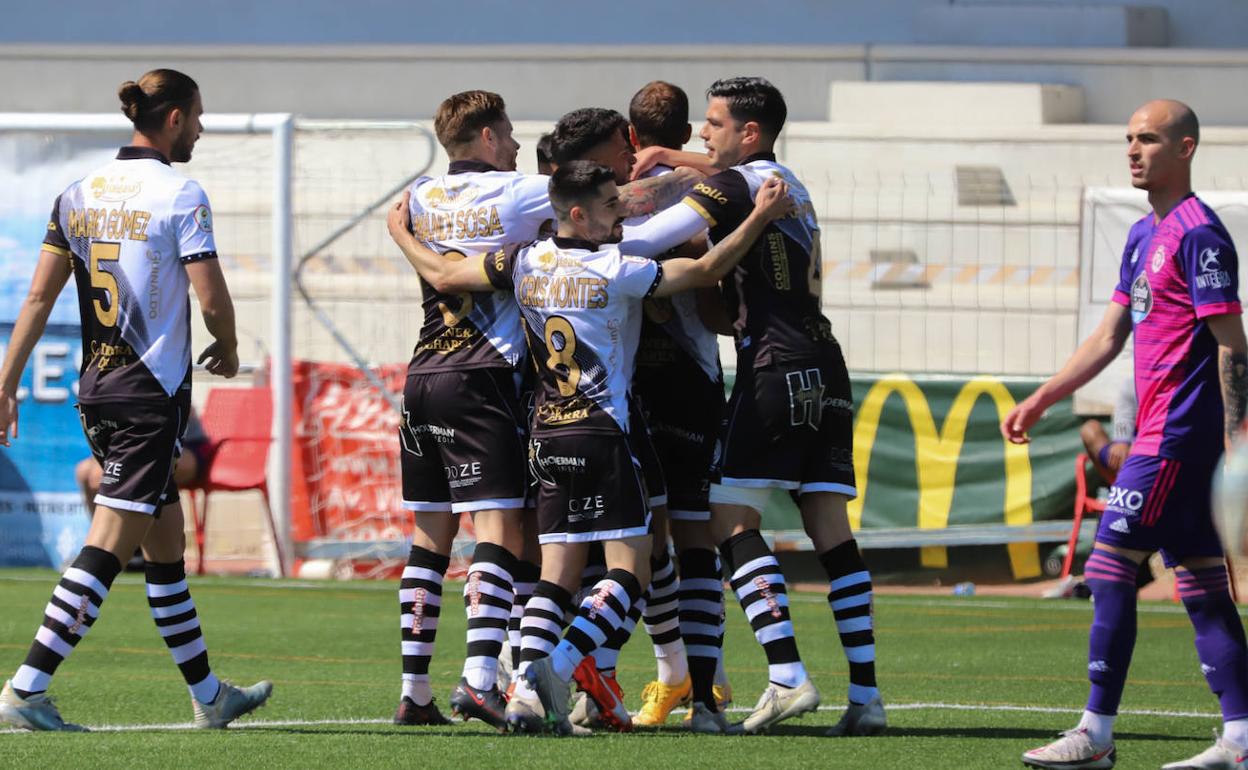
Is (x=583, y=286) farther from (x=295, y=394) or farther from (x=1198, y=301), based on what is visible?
(x=295, y=394)

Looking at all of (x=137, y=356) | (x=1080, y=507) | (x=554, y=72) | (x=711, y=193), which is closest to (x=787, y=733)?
(x=711, y=193)

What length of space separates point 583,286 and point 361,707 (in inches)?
78.5

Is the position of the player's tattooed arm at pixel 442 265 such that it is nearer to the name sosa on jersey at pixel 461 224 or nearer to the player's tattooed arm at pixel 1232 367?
the name sosa on jersey at pixel 461 224

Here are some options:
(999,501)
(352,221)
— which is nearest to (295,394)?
(352,221)

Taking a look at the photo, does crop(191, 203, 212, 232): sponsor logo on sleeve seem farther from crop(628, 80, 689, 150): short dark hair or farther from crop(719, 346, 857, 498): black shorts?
crop(719, 346, 857, 498): black shorts

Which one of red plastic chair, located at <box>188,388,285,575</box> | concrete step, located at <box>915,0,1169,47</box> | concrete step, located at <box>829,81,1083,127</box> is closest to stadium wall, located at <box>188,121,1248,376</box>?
red plastic chair, located at <box>188,388,285,575</box>

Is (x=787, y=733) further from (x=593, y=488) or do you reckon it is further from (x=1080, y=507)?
(x=1080, y=507)

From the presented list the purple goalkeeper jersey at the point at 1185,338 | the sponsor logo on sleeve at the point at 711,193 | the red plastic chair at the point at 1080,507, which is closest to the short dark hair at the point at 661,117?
the sponsor logo on sleeve at the point at 711,193

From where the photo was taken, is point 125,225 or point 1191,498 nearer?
point 1191,498

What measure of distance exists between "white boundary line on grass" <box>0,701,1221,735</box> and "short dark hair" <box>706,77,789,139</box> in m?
2.14

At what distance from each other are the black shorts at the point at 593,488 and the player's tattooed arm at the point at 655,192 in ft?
2.83

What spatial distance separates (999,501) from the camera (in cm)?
1469

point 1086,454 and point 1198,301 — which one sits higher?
point 1198,301

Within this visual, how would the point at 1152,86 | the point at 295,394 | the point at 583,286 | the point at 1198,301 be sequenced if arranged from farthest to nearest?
the point at 1152,86 → the point at 295,394 → the point at 583,286 → the point at 1198,301
